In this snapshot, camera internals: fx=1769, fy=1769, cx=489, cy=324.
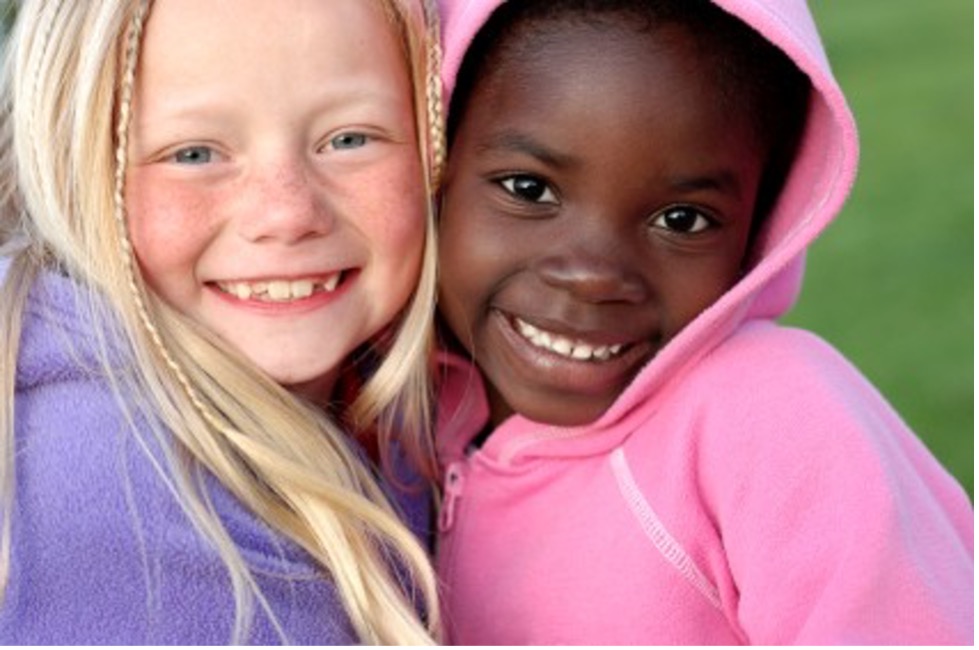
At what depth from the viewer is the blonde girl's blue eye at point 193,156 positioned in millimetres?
2131

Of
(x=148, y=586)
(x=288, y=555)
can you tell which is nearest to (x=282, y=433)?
(x=288, y=555)

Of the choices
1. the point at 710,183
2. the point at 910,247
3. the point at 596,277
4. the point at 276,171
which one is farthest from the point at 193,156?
the point at 910,247

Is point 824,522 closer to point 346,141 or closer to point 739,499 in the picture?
point 739,499

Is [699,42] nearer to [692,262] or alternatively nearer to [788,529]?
[692,262]

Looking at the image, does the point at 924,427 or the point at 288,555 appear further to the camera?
the point at 924,427

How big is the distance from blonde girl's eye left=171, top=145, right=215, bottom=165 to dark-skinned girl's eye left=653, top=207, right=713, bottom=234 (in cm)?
54

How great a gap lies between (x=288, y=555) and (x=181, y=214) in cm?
43

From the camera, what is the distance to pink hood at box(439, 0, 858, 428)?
208 cm

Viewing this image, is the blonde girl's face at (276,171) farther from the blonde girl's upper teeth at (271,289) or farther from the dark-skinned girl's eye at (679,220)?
the dark-skinned girl's eye at (679,220)

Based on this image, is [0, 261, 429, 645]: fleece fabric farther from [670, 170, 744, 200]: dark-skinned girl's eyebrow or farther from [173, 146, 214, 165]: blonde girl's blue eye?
[670, 170, 744, 200]: dark-skinned girl's eyebrow

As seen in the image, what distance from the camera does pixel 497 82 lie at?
219 cm

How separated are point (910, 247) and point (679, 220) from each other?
4.66 metres

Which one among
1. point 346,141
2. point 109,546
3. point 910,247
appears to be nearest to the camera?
point 109,546

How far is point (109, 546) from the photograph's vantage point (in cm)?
192
